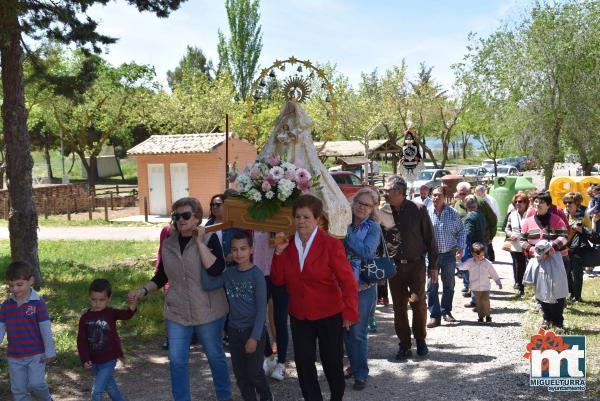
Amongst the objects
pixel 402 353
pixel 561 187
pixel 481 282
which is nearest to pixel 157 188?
pixel 561 187

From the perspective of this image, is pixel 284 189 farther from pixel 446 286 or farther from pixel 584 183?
pixel 584 183

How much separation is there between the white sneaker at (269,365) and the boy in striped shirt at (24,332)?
2101mm

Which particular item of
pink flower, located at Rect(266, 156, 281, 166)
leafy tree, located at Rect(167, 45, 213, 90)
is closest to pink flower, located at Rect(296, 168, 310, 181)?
pink flower, located at Rect(266, 156, 281, 166)

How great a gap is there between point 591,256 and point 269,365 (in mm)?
5167

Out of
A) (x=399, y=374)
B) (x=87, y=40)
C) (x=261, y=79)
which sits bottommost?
(x=399, y=374)

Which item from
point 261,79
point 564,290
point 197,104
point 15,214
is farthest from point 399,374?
point 197,104

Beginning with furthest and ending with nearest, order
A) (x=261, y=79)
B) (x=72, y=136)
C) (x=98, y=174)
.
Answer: (x=98, y=174)
(x=72, y=136)
(x=261, y=79)

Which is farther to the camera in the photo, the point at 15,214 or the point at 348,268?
the point at 15,214

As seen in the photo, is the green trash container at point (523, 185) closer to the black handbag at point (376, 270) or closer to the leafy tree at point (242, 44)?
the black handbag at point (376, 270)

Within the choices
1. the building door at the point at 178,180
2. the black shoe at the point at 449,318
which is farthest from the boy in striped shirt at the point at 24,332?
the building door at the point at 178,180

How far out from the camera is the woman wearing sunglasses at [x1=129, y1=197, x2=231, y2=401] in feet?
15.5

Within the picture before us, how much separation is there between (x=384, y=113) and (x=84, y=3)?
35748mm

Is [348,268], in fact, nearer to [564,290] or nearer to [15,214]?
[564,290]

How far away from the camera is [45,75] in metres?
10.1
